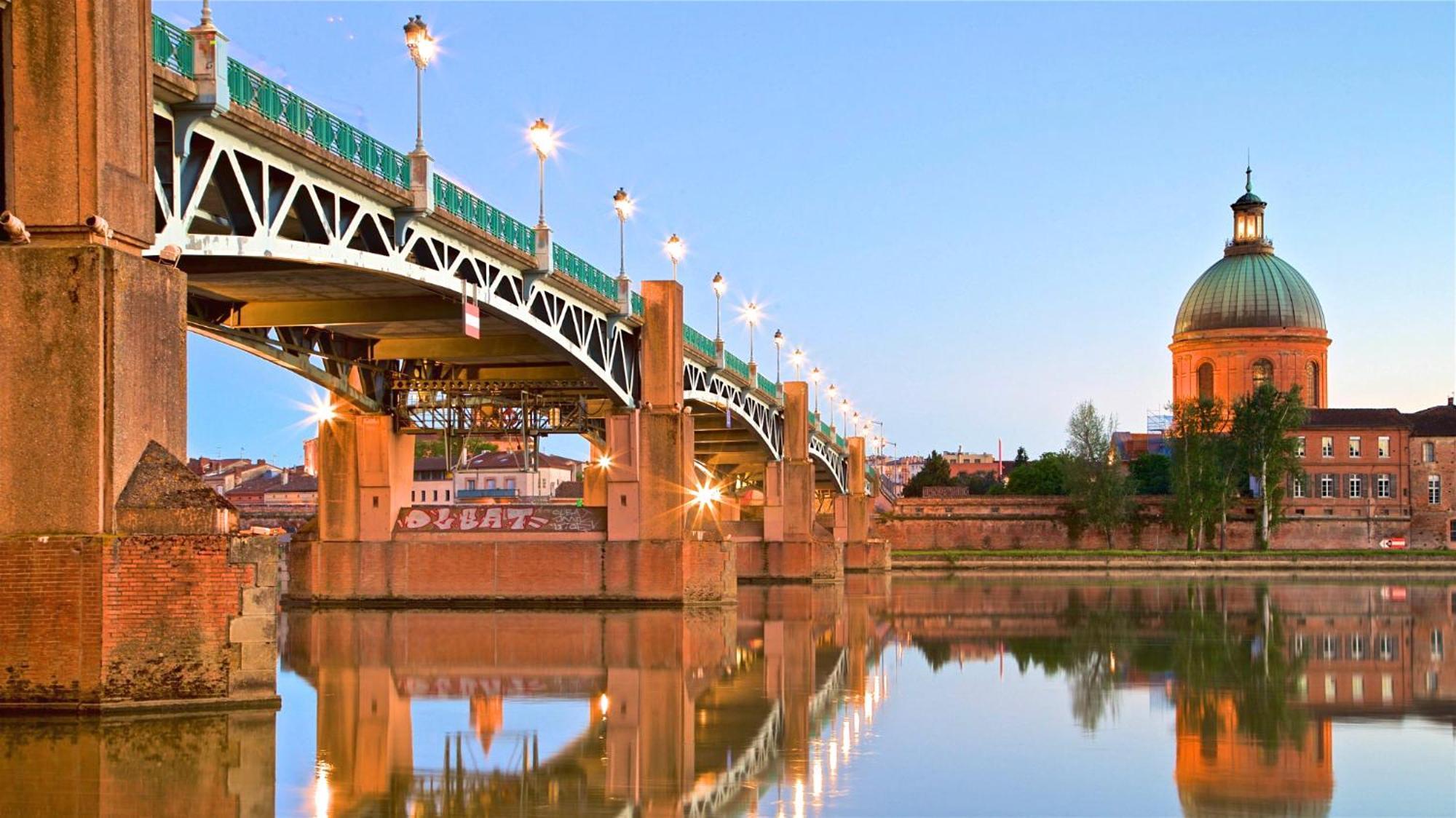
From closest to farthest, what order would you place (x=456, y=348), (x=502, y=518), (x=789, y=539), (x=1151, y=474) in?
(x=502, y=518), (x=456, y=348), (x=789, y=539), (x=1151, y=474)

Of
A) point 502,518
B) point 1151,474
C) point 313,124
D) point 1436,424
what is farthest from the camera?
point 1151,474

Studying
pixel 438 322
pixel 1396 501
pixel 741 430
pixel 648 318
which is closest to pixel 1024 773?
pixel 438 322

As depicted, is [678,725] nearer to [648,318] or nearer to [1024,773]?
[1024,773]

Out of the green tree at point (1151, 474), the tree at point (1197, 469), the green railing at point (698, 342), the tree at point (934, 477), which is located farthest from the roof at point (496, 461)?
the green railing at point (698, 342)

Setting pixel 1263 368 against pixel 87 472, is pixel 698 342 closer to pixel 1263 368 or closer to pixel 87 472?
pixel 87 472

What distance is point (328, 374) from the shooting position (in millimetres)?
46125

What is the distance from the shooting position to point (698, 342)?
5994cm

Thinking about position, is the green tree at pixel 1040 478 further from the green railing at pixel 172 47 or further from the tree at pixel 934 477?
the green railing at pixel 172 47

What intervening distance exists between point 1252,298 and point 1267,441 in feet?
108

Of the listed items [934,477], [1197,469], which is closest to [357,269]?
[1197,469]

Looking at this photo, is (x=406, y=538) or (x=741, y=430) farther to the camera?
(x=741, y=430)

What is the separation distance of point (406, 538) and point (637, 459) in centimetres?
664

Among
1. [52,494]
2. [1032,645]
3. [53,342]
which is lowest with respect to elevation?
[1032,645]

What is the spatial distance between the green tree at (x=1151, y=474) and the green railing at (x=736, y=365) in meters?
61.6
